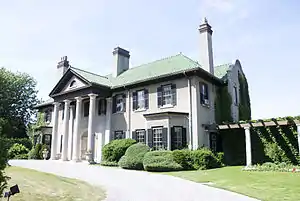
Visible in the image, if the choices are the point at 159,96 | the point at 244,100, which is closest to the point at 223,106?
the point at 244,100

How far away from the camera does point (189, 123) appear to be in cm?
1939

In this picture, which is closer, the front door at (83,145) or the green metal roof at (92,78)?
the green metal roof at (92,78)

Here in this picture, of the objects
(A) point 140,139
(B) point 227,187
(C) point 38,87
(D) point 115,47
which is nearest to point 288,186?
(B) point 227,187

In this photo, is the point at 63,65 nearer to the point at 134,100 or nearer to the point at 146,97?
the point at 134,100

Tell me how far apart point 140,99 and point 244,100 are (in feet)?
33.9

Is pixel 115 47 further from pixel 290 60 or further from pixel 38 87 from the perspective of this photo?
pixel 38 87

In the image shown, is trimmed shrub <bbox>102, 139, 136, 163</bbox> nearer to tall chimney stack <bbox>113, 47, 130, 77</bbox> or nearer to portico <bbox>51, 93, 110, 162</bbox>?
portico <bbox>51, 93, 110, 162</bbox>

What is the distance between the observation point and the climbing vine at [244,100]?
2453 cm

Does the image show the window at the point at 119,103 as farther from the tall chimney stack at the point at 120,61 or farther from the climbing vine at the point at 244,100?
the climbing vine at the point at 244,100

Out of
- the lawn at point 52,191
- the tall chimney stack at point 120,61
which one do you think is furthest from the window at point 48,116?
the lawn at point 52,191

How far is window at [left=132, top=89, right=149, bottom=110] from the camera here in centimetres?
2195

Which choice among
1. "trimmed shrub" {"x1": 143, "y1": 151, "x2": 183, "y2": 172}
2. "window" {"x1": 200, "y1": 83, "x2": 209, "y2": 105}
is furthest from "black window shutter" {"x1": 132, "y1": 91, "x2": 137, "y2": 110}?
"trimmed shrub" {"x1": 143, "y1": 151, "x2": 183, "y2": 172}

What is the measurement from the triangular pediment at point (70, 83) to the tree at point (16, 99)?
16266mm

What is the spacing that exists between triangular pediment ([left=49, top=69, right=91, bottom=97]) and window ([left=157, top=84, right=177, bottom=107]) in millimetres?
6853
